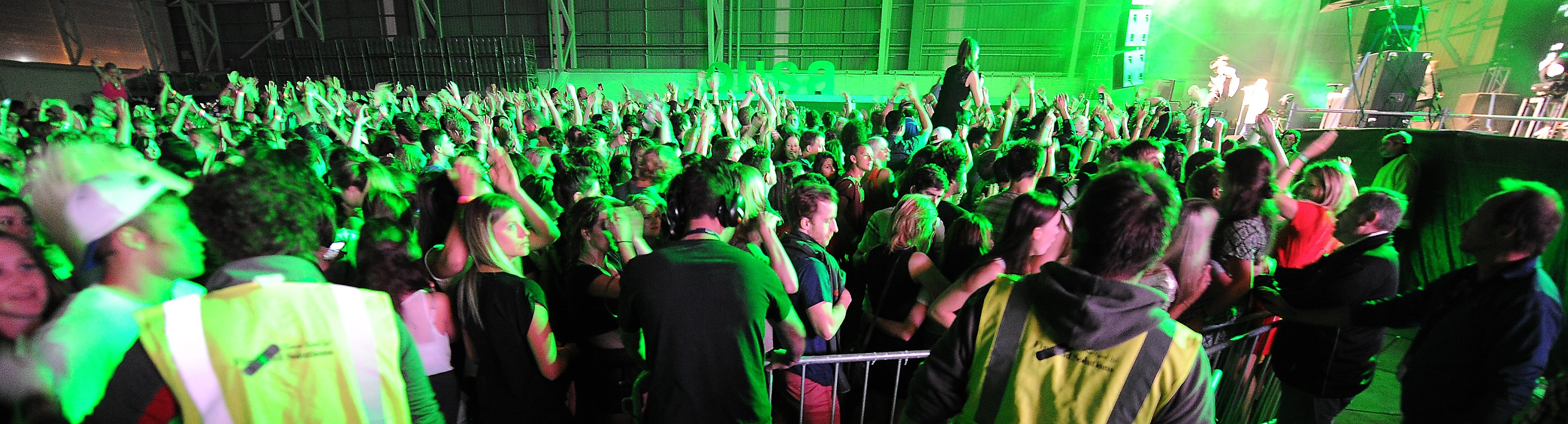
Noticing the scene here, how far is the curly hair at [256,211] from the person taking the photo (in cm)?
139

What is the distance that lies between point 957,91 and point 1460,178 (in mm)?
4178

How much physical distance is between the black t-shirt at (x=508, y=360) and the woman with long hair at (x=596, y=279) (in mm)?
197

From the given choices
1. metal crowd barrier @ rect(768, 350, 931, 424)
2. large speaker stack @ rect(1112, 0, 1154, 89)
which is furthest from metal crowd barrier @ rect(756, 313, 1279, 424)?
large speaker stack @ rect(1112, 0, 1154, 89)

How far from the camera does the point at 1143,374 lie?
4.17 feet

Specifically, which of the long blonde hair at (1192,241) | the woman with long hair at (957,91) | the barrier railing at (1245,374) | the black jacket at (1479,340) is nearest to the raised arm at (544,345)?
the long blonde hair at (1192,241)

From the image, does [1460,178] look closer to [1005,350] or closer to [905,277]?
[905,277]

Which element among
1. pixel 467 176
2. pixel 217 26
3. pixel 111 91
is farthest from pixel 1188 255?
pixel 217 26

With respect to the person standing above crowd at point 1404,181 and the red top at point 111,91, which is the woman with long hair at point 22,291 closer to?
the person standing above crowd at point 1404,181

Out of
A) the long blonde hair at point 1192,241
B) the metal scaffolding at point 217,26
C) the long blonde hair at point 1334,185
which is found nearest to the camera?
the long blonde hair at point 1192,241

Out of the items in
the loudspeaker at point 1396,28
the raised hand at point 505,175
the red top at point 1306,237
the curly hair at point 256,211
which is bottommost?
the red top at point 1306,237

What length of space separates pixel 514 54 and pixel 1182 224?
2253 centimetres

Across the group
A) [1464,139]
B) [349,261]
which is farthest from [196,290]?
[1464,139]

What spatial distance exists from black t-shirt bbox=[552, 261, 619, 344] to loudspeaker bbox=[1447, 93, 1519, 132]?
15.4m

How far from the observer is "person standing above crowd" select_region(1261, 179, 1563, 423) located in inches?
74.5
